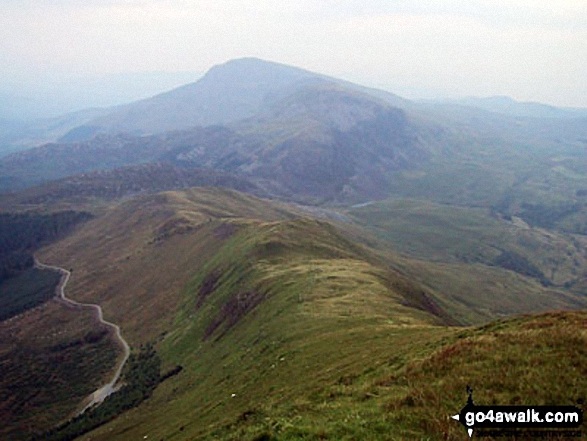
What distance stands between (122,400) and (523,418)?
319 ft

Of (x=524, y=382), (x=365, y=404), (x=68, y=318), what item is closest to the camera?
(x=524, y=382)

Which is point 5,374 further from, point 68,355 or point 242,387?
point 242,387

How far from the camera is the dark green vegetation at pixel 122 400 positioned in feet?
309

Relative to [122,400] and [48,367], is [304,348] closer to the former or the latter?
[122,400]

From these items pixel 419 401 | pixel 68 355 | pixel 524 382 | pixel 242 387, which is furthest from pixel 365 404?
pixel 68 355

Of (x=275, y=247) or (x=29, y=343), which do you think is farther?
(x=29, y=343)

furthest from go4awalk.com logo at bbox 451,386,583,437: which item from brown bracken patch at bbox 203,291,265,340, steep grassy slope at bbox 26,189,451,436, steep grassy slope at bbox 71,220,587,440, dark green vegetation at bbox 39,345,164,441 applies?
dark green vegetation at bbox 39,345,164,441

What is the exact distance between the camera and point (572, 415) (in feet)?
76.8

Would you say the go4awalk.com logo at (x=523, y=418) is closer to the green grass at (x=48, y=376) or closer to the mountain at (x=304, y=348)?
the mountain at (x=304, y=348)

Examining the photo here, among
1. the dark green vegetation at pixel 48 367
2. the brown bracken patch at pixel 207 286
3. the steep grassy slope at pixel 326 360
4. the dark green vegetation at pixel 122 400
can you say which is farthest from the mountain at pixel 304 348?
the dark green vegetation at pixel 48 367

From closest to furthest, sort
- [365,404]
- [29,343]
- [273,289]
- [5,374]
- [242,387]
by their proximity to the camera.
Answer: [365,404] → [242,387] → [273,289] → [5,374] → [29,343]

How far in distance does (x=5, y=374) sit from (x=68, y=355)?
758 inches

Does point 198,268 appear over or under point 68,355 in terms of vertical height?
over

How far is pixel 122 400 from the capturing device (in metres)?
102
